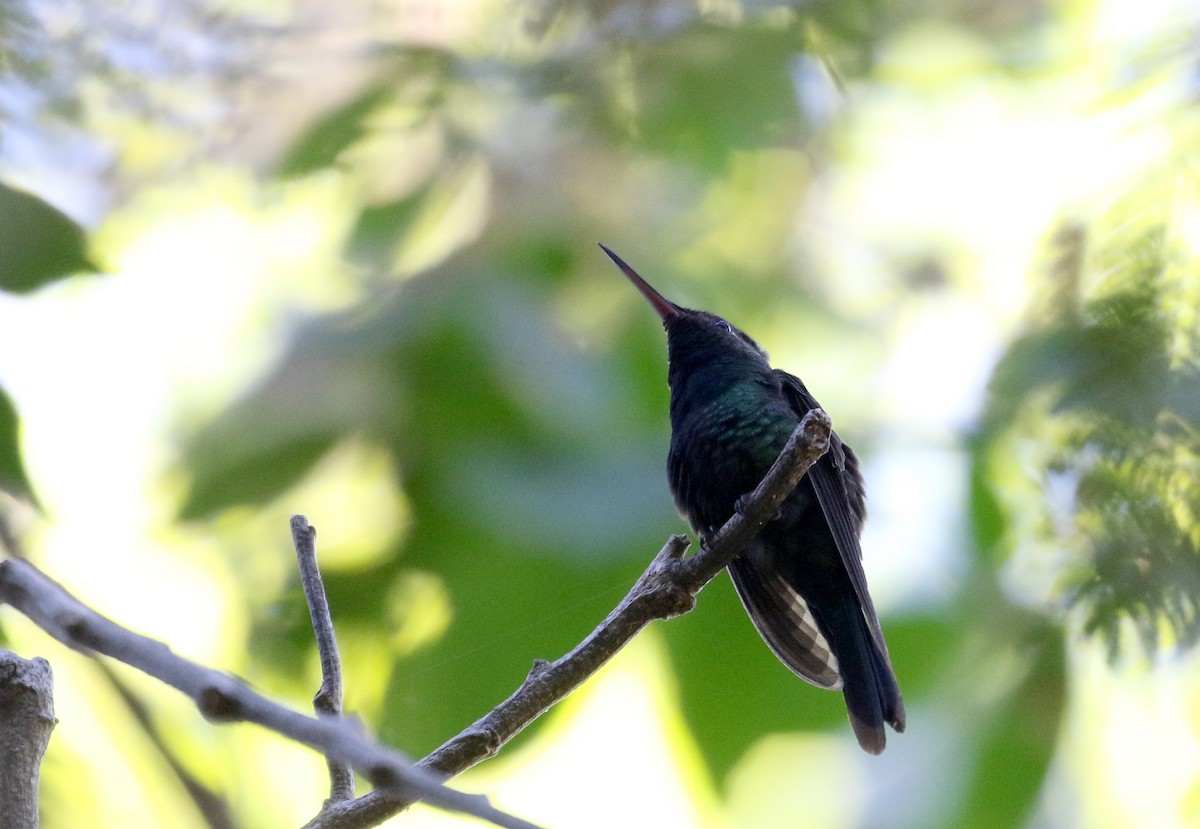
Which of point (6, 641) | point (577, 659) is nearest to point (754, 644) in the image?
point (577, 659)

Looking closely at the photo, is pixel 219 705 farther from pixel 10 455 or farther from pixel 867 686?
pixel 867 686

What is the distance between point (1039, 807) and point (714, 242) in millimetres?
1982

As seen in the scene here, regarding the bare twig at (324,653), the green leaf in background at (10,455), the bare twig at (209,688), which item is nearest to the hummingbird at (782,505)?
the bare twig at (324,653)

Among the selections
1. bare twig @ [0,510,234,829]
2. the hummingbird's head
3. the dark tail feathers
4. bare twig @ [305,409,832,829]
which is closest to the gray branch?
bare twig @ [305,409,832,829]

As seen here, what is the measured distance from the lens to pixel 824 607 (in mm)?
3252

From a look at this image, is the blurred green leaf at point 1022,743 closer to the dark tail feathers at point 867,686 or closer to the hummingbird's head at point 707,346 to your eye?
the dark tail feathers at point 867,686

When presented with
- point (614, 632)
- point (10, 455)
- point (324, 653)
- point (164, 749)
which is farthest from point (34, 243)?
point (614, 632)

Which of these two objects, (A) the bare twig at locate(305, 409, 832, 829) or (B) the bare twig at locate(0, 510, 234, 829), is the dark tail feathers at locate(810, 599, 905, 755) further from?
(B) the bare twig at locate(0, 510, 234, 829)

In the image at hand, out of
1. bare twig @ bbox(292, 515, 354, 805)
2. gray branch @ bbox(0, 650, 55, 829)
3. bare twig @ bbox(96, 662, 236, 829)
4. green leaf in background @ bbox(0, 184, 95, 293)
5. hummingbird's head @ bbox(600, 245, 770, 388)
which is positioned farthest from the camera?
hummingbird's head @ bbox(600, 245, 770, 388)

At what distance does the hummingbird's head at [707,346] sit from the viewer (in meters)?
3.74

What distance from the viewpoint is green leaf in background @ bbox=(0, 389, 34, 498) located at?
2066 mm

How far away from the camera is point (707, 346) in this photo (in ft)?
12.5

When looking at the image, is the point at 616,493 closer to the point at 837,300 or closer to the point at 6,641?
the point at 837,300

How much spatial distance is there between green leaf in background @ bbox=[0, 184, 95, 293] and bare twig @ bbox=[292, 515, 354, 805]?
661 millimetres
